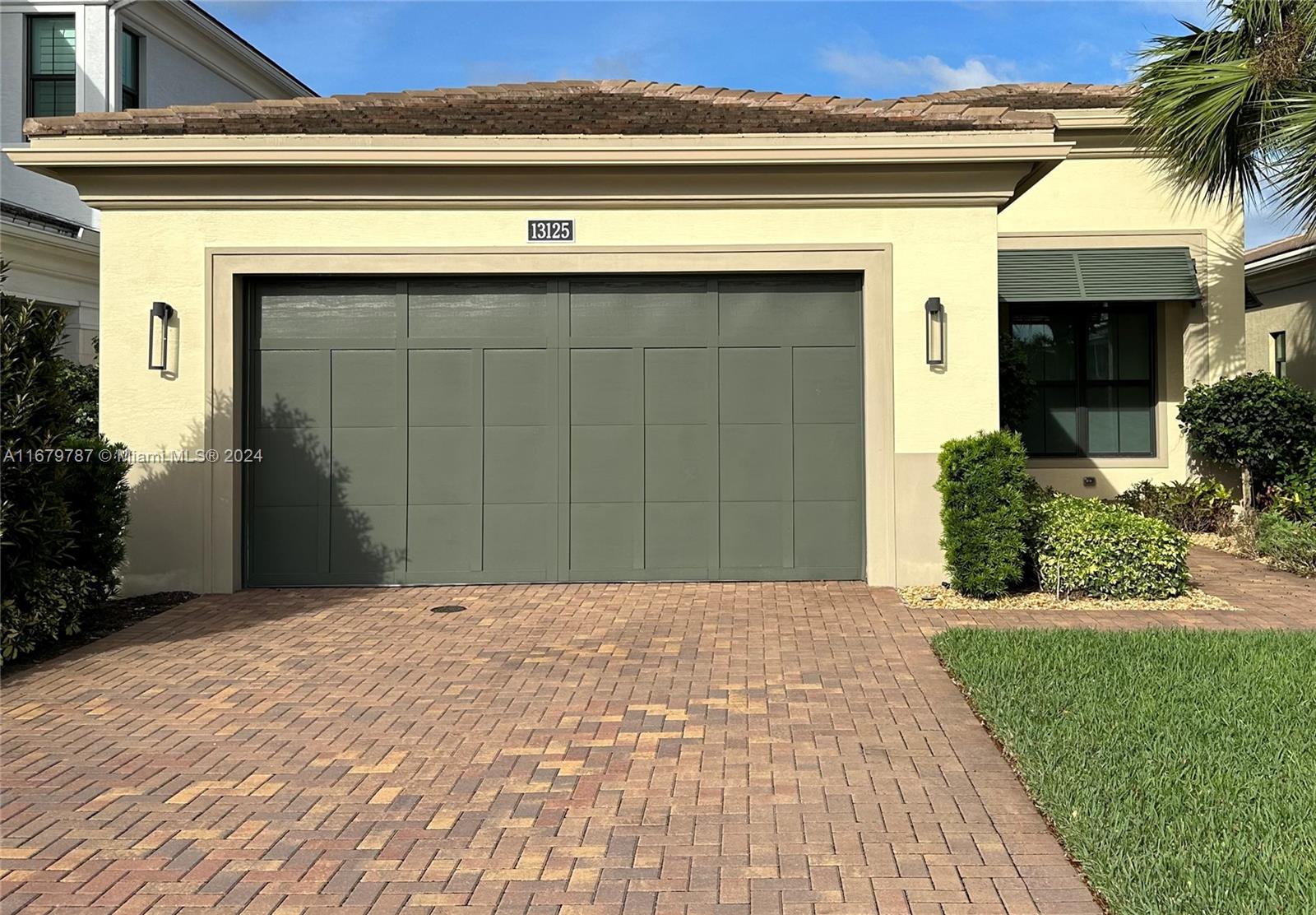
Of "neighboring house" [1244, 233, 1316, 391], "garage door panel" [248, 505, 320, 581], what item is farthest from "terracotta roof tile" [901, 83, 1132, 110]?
"garage door panel" [248, 505, 320, 581]

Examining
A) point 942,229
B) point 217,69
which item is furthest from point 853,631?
point 217,69

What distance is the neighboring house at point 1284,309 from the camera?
1658cm

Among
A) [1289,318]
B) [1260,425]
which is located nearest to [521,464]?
[1260,425]

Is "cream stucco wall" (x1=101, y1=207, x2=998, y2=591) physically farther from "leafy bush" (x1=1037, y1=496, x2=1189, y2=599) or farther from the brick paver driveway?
the brick paver driveway

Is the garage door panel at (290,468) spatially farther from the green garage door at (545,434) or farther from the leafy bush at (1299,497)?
the leafy bush at (1299,497)

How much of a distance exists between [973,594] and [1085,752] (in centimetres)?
439

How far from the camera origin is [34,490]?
7.54 metres

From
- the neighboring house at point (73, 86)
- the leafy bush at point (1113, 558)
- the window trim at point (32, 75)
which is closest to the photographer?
Result: the leafy bush at point (1113, 558)

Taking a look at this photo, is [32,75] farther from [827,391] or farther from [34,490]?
[827,391]

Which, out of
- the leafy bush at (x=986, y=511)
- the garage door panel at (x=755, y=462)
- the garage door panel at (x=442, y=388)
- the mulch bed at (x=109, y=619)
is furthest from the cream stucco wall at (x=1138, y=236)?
the mulch bed at (x=109, y=619)

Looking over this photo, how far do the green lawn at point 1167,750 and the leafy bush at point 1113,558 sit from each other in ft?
4.47

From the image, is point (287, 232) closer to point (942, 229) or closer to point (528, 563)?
point (528, 563)

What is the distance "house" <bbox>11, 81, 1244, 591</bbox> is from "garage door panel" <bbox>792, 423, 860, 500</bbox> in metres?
0.03

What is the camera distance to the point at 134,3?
58.6 feet
